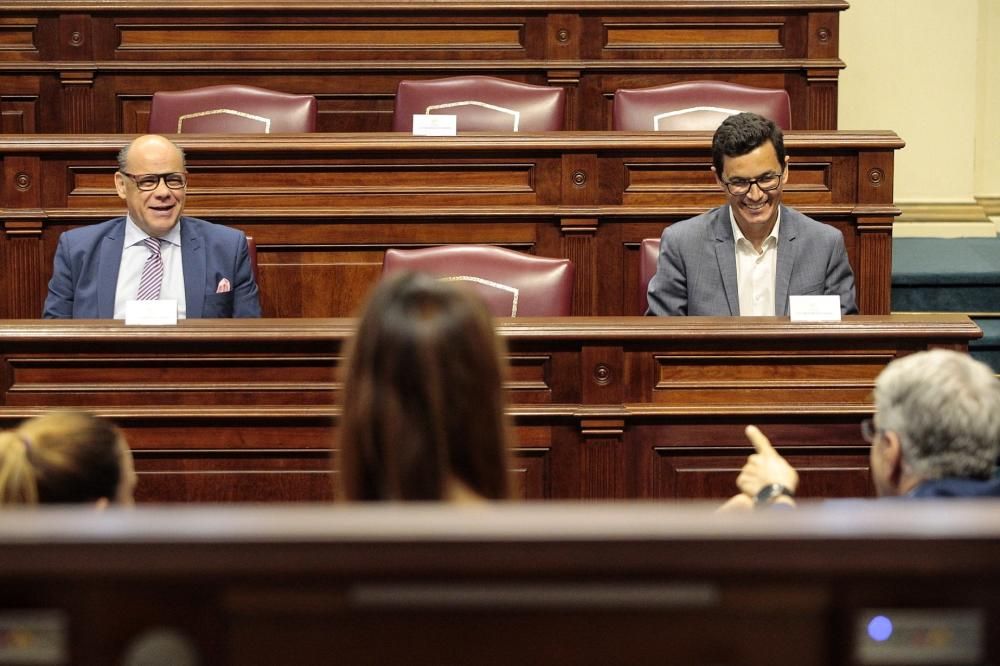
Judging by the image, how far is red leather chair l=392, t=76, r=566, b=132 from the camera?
4.09 meters

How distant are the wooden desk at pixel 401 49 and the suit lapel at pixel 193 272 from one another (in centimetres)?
131

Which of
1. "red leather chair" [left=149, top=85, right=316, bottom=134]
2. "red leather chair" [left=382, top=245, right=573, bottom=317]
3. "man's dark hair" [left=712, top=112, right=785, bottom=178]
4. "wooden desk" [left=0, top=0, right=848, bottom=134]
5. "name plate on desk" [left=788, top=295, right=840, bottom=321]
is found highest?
"wooden desk" [left=0, top=0, right=848, bottom=134]

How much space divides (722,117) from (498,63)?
0.84 metres

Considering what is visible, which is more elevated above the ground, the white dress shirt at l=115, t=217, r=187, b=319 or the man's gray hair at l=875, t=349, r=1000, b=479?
the white dress shirt at l=115, t=217, r=187, b=319

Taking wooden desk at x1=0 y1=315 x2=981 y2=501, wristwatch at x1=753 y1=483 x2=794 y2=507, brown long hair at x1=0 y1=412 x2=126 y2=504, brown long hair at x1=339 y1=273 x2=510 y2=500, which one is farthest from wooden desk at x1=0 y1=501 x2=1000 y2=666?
wooden desk at x1=0 y1=315 x2=981 y2=501

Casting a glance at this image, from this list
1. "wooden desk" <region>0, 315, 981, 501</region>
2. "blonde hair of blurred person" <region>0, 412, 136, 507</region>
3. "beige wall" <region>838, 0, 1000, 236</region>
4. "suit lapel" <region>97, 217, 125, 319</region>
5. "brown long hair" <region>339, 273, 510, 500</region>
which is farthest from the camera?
"beige wall" <region>838, 0, 1000, 236</region>

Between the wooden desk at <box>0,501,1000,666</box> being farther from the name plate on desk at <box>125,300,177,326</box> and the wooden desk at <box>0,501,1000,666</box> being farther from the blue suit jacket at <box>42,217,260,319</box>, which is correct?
the blue suit jacket at <box>42,217,260,319</box>

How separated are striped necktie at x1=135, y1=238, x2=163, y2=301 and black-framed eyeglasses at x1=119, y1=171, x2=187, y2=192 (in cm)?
A: 14

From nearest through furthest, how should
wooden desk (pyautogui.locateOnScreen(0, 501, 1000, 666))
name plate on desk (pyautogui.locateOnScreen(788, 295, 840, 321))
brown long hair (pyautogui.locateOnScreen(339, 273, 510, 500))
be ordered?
wooden desk (pyautogui.locateOnScreen(0, 501, 1000, 666)) < brown long hair (pyautogui.locateOnScreen(339, 273, 510, 500)) < name plate on desk (pyautogui.locateOnScreen(788, 295, 840, 321))

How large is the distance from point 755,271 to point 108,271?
1.59 meters

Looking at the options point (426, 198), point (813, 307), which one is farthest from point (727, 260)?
point (426, 198)

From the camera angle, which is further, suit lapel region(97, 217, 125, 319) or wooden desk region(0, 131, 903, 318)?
wooden desk region(0, 131, 903, 318)

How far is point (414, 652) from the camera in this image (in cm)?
79

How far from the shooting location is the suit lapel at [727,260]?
3.12 m
